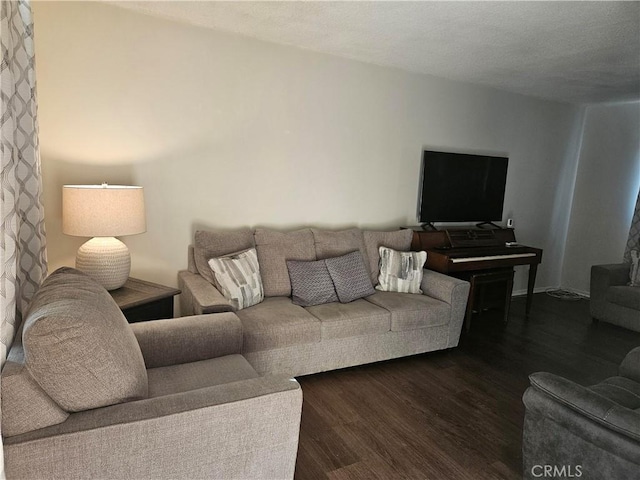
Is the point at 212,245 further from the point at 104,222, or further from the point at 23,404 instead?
the point at 23,404

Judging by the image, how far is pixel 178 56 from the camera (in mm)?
2891

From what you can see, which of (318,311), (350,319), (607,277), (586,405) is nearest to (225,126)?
(318,311)

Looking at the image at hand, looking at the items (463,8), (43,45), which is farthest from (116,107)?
(463,8)

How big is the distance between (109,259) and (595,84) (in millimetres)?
4510

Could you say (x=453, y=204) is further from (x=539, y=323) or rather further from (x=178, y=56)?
(x=178, y=56)

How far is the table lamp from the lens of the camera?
7.47 feet

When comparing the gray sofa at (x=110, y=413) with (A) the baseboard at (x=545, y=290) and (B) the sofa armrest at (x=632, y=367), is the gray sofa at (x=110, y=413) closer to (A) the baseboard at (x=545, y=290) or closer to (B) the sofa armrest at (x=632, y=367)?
(B) the sofa armrest at (x=632, y=367)

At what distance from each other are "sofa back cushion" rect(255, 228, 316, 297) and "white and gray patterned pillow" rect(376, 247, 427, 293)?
2.06ft

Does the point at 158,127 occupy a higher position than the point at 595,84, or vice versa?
the point at 595,84

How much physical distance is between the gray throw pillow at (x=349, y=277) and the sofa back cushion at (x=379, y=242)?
0.72 feet

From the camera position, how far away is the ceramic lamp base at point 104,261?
2.40 m

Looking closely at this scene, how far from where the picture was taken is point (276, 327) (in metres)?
2.57

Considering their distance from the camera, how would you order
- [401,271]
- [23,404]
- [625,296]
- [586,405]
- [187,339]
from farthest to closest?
1. [625,296]
2. [401,271]
3. [187,339]
4. [586,405]
5. [23,404]

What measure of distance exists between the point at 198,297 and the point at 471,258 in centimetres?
244
